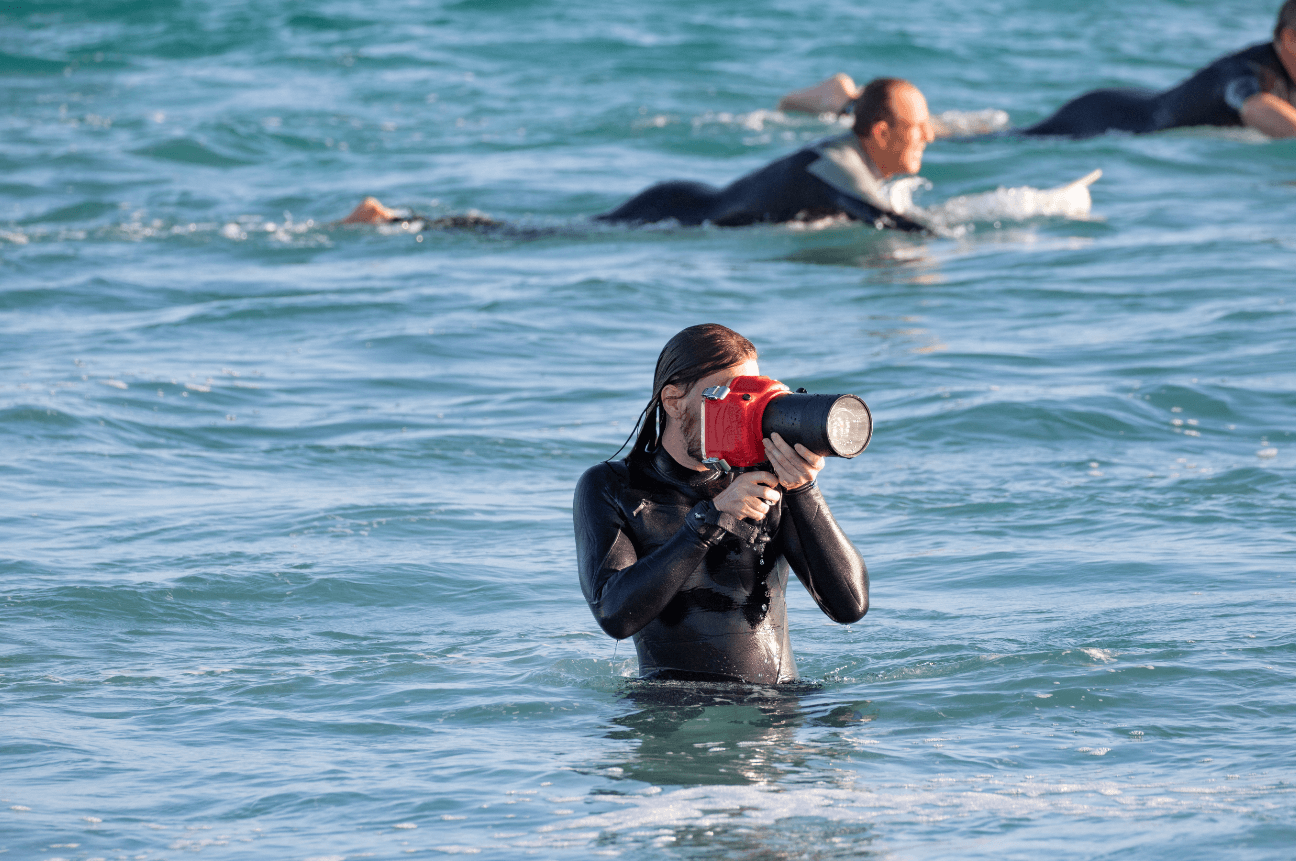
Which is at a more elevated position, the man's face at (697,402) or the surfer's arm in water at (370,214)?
the surfer's arm in water at (370,214)

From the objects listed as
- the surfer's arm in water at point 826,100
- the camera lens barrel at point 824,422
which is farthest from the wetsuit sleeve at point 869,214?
the camera lens barrel at point 824,422

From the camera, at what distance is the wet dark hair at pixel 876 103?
433 inches

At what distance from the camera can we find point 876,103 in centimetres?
1111

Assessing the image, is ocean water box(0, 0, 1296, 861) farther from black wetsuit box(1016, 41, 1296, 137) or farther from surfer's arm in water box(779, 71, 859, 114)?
surfer's arm in water box(779, 71, 859, 114)

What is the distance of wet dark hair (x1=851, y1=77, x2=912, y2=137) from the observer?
11008mm

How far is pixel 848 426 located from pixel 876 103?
7492 millimetres

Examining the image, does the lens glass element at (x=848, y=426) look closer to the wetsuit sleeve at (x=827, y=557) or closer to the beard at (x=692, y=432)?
the wetsuit sleeve at (x=827, y=557)

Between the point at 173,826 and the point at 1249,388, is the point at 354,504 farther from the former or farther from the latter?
the point at 1249,388

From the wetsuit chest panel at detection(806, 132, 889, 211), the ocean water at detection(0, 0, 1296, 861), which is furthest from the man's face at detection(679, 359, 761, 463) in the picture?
the wetsuit chest panel at detection(806, 132, 889, 211)

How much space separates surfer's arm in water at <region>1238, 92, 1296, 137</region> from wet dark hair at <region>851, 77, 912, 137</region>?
4.53 m

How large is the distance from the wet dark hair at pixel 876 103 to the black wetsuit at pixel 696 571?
676 centimetres

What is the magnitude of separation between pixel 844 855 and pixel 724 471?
1.21 metres

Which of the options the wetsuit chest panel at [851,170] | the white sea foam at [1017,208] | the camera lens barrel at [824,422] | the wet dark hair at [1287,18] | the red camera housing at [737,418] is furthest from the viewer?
the white sea foam at [1017,208]

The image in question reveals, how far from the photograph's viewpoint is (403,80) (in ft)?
71.1
